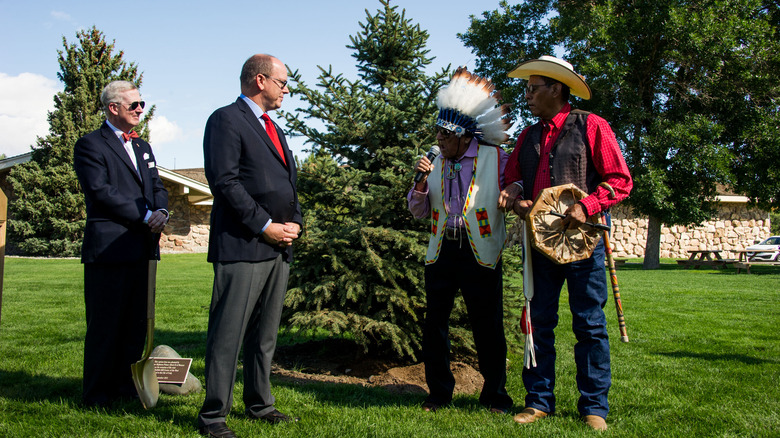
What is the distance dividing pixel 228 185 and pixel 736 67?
23.4 m

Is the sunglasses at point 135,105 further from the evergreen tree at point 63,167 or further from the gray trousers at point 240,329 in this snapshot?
the evergreen tree at point 63,167

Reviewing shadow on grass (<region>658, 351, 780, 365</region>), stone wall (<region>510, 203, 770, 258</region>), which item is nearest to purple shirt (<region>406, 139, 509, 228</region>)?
shadow on grass (<region>658, 351, 780, 365</region>)

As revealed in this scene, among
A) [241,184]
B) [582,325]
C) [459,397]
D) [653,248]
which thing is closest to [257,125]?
[241,184]

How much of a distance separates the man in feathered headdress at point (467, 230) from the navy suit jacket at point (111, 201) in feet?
6.59

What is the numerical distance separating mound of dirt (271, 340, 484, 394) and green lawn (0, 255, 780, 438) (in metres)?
0.34

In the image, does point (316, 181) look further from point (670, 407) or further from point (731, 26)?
point (731, 26)

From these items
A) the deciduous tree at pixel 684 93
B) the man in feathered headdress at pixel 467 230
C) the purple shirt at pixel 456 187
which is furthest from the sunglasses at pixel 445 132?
the deciduous tree at pixel 684 93

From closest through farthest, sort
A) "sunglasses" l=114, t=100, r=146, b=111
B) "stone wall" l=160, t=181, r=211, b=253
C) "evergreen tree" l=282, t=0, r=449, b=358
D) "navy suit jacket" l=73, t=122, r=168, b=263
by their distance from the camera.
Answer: "navy suit jacket" l=73, t=122, r=168, b=263 < "sunglasses" l=114, t=100, r=146, b=111 < "evergreen tree" l=282, t=0, r=449, b=358 < "stone wall" l=160, t=181, r=211, b=253

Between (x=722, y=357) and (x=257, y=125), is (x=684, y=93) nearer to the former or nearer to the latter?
(x=722, y=357)

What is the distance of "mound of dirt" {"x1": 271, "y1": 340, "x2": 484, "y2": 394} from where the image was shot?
5102mm

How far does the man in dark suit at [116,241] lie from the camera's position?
13.1 feet

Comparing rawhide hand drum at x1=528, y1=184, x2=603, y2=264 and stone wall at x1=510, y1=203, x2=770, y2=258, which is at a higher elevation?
stone wall at x1=510, y1=203, x2=770, y2=258

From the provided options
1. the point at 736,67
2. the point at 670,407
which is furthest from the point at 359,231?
the point at 736,67

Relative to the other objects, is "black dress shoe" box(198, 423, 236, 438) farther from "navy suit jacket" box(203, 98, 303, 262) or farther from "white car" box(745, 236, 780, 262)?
"white car" box(745, 236, 780, 262)
